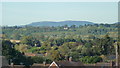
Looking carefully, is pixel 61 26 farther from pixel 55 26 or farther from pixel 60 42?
pixel 60 42

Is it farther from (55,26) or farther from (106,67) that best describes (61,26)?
(106,67)

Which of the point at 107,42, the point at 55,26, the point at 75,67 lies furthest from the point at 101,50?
the point at 55,26

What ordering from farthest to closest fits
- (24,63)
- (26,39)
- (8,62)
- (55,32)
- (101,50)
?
(55,32)
(26,39)
(101,50)
(24,63)
(8,62)

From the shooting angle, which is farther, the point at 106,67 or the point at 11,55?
the point at 106,67

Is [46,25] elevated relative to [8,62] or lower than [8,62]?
lower

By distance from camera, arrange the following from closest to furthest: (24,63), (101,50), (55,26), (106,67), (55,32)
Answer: (24,63) → (106,67) → (101,50) → (55,32) → (55,26)

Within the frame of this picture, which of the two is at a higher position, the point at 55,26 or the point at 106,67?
the point at 106,67

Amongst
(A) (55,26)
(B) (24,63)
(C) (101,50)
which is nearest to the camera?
(B) (24,63)

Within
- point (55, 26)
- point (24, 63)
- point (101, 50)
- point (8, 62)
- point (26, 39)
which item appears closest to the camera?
point (8, 62)

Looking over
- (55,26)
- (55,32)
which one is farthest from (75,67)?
(55,26)

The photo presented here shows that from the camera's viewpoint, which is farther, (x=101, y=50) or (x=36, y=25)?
(x=36, y=25)
